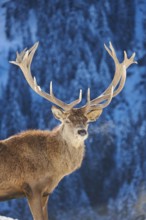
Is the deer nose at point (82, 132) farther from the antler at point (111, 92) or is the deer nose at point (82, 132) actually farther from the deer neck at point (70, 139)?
the antler at point (111, 92)

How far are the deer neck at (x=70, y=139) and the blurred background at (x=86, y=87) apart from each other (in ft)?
105

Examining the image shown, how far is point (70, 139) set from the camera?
12.0 meters

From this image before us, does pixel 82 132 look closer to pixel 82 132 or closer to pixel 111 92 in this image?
pixel 82 132

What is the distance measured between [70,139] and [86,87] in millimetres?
49289

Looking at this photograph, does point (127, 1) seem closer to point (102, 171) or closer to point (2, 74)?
point (2, 74)

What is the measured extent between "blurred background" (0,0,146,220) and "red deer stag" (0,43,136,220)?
3189 centimetres

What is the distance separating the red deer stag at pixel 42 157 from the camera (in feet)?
37.9

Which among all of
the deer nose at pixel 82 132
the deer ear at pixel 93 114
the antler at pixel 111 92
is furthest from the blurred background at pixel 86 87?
the deer nose at pixel 82 132

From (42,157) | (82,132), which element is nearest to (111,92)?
(82,132)

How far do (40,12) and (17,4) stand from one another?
201 cm

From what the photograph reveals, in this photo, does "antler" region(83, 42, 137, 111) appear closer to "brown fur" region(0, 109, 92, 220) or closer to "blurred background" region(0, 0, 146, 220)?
"brown fur" region(0, 109, 92, 220)

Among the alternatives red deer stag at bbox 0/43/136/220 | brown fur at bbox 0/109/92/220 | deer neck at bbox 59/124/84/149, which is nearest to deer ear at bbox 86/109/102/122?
red deer stag at bbox 0/43/136/220

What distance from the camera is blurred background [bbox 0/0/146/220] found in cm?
5091

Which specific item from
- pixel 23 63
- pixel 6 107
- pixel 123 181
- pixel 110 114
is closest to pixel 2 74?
pixel 6 107
